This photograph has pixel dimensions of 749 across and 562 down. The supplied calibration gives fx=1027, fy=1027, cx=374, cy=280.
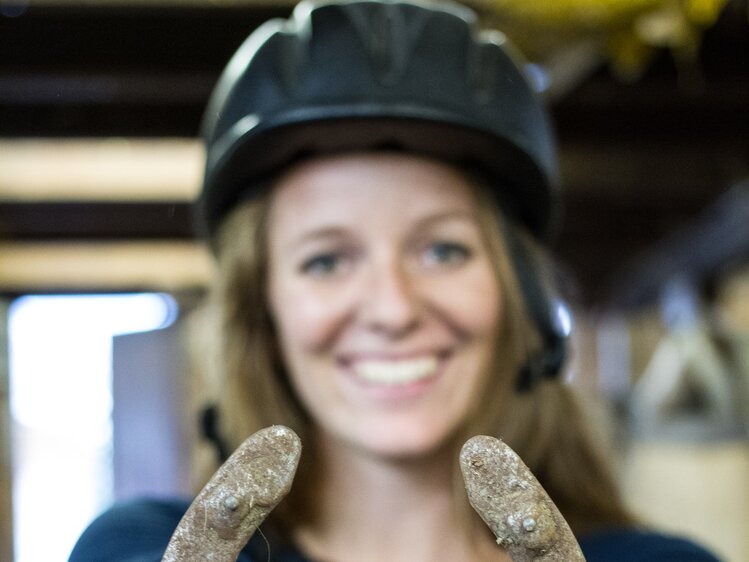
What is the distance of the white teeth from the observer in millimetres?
1157

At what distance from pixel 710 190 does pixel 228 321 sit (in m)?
3.55

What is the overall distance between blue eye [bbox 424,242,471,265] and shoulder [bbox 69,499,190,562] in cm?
40

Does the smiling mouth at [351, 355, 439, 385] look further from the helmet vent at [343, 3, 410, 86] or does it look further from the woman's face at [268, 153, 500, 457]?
the helmet vent at [343, 3, 410, 86]

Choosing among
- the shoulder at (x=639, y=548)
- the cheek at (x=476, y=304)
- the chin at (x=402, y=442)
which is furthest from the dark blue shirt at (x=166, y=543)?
the cheek at (x=476, y=304)

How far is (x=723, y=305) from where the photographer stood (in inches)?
248

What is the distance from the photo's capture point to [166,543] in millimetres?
987

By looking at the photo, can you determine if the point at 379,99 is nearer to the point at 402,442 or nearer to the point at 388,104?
the point at 388,104

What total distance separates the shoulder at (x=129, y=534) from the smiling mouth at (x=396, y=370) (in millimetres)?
257

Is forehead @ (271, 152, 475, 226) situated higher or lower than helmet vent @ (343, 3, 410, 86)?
lower

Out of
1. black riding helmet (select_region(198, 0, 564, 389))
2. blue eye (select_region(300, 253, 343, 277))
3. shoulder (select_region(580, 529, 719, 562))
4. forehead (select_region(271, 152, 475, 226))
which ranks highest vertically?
black riding helmet (select_region(198, 0, 564, 389))

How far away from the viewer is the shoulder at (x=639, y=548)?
3.59ft

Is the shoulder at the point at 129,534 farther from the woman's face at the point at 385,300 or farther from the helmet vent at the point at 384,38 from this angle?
the helmet vent at the point at 384,38

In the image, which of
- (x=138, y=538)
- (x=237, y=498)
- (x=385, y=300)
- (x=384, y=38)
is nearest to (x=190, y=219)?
(x=384, y=38)

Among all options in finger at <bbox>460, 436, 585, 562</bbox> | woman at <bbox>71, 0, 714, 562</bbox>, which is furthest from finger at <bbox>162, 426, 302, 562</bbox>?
woman at <bbox>71, 0, 714, 562</bbox>
